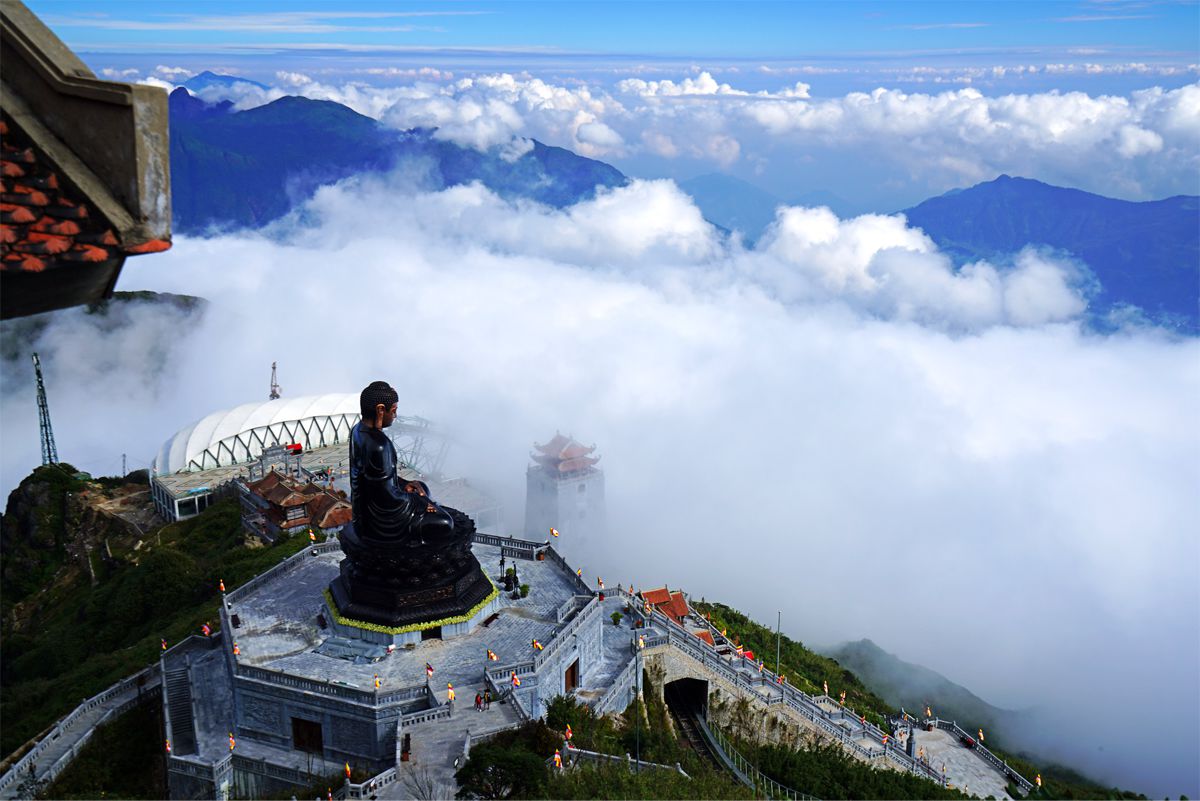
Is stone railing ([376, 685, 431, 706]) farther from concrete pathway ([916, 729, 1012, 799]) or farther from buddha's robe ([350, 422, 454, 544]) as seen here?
concrete pathway ([916, 729, 1012, 799])

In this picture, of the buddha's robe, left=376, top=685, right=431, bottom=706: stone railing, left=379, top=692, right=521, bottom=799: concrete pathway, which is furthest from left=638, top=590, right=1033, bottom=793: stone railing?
left=376, top=685, right=431, bottom=706: stone railing

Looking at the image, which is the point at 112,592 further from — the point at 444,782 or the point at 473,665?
the point at 444,782

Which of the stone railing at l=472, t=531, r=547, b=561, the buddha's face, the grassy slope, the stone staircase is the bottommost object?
the grassy slope

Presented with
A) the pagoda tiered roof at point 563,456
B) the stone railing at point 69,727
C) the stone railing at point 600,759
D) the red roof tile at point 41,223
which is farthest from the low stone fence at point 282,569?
the pagoda tiered roof at point 563,456

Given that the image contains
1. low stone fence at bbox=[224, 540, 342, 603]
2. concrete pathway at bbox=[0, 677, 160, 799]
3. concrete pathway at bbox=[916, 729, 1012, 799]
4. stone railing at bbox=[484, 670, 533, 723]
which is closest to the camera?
stone railing at bbox=[484, 670, 533, 723]

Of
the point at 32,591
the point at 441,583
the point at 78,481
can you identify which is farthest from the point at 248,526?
the point at 441,583

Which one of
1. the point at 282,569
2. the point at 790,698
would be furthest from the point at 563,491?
the point at 790,698
